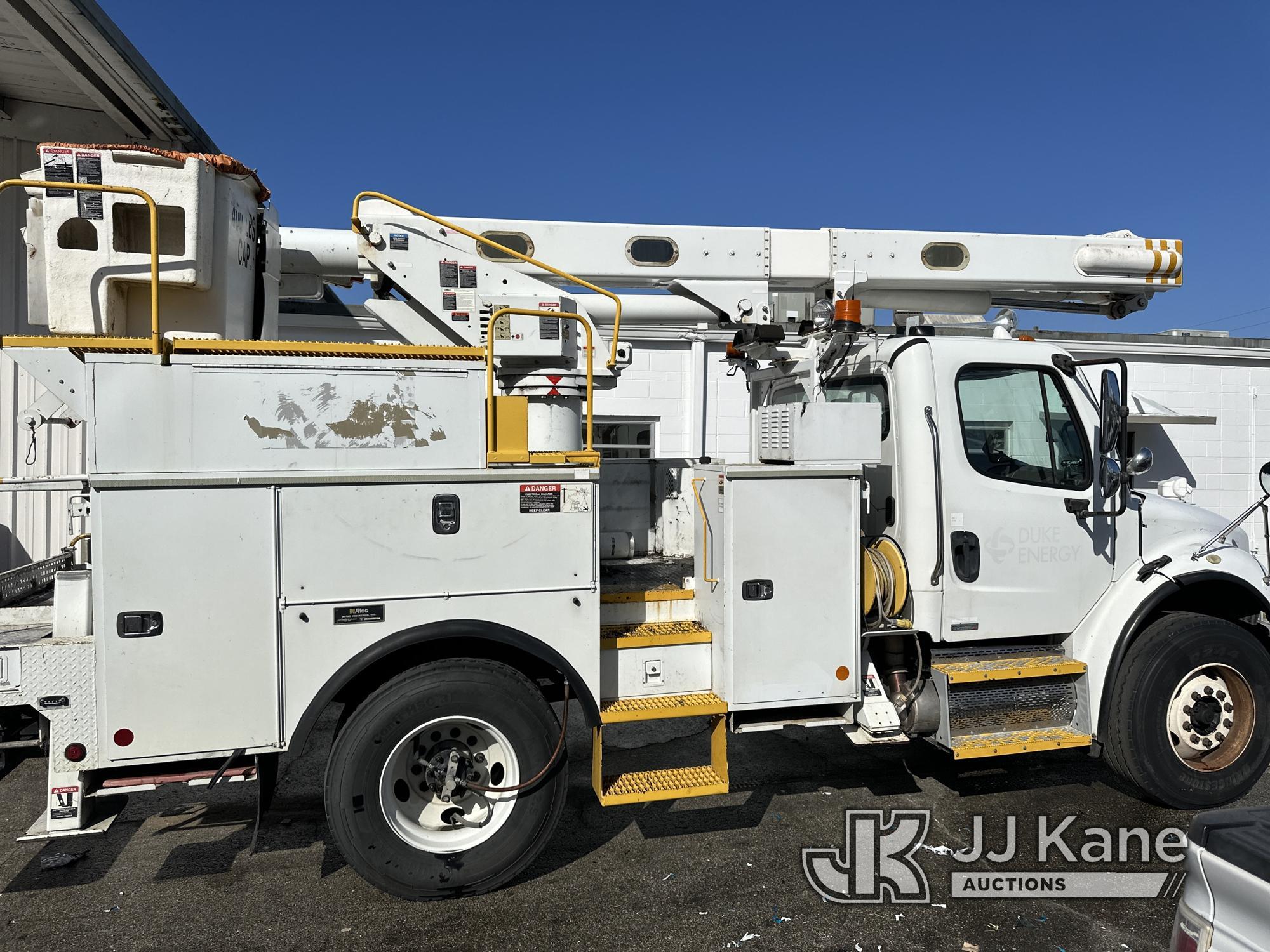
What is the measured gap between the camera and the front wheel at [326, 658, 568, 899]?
3533 mm

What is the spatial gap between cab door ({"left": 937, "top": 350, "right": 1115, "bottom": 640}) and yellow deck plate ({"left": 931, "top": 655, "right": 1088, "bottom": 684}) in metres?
0.14

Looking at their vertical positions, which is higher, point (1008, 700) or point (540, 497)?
point (540, 497)

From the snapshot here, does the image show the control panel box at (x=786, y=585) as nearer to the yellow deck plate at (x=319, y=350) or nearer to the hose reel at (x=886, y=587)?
the hose reel at (x=886, y=587)

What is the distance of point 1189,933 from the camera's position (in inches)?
81.3

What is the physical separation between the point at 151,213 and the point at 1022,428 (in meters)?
4.40

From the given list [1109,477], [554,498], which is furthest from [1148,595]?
[554,498]

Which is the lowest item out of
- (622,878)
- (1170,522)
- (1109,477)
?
Result: (622,878)

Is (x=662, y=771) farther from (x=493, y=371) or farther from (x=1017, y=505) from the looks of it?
(x=1017, y=505)

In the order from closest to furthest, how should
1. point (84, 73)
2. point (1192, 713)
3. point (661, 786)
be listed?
point (661, 786), point (1192, 713), point (84, 73)

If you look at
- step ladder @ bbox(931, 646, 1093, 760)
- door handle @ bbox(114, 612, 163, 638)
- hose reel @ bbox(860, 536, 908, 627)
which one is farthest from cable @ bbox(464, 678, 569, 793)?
step ladder @ bbox(931, 646, 1093, 760)

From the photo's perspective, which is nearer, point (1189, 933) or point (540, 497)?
point (1189, 933)

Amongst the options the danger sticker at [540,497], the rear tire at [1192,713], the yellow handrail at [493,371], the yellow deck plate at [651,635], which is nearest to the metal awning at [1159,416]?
the rear tire at [1192,713]

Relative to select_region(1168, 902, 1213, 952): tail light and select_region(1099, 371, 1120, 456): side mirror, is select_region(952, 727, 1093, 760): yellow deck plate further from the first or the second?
select_region(1168, 902, 1213, 952): tail light

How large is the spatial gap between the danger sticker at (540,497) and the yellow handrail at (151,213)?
1621 mm
